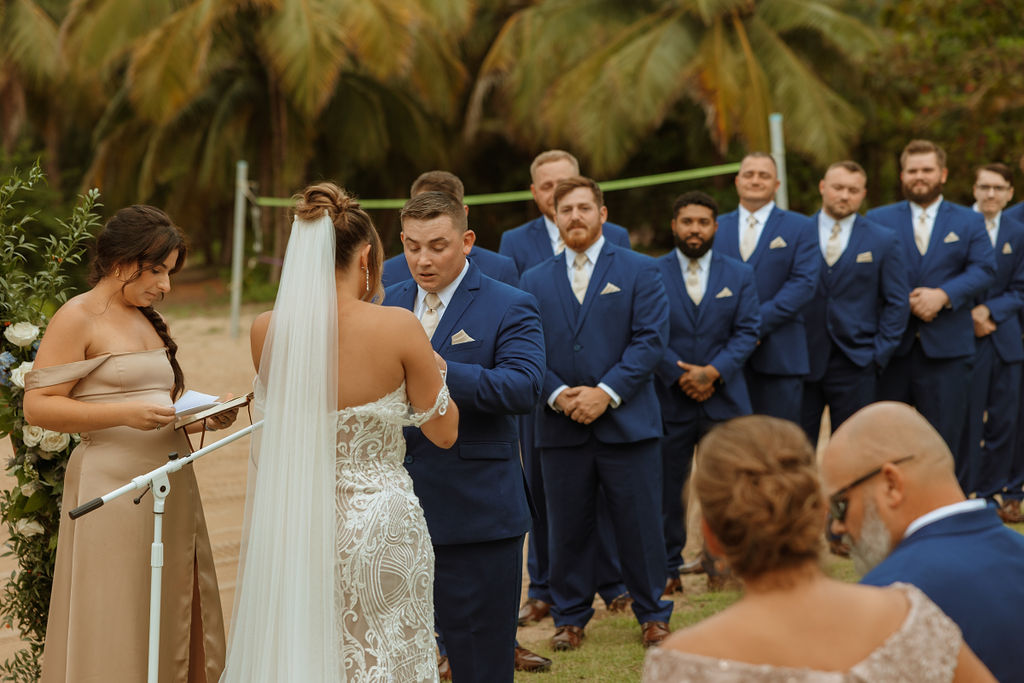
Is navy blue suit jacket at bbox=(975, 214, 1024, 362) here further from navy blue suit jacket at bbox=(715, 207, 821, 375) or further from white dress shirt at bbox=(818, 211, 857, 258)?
navy blue suit jacket at bbox=(715, 207, 821, 375)

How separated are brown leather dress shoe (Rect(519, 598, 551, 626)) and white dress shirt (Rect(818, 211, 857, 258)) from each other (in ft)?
9.95

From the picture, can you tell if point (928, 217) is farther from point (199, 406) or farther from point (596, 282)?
point (199, 406)

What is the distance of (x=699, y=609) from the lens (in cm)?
675

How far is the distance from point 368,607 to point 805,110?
20358 mm

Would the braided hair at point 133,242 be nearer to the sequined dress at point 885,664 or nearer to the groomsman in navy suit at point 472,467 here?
the groomsman in navy suit at point 472,467

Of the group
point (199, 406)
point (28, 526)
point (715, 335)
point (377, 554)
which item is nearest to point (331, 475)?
point (377, 554)

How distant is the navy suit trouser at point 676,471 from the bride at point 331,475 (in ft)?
11.3

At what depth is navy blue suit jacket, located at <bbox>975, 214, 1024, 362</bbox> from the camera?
8.56 metres

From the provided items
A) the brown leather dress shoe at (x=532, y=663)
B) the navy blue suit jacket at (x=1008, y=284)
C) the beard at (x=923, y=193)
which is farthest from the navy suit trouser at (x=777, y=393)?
the brown leather dress shoe at (x=532, y=663)

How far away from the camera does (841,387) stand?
7.74 metres

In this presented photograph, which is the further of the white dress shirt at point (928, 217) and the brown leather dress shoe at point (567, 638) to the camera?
the white dress shirt at point (928, 217)

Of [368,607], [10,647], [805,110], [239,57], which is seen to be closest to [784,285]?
[368,607]

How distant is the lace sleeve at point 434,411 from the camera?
3.69m

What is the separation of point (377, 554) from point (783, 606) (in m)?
1.72
